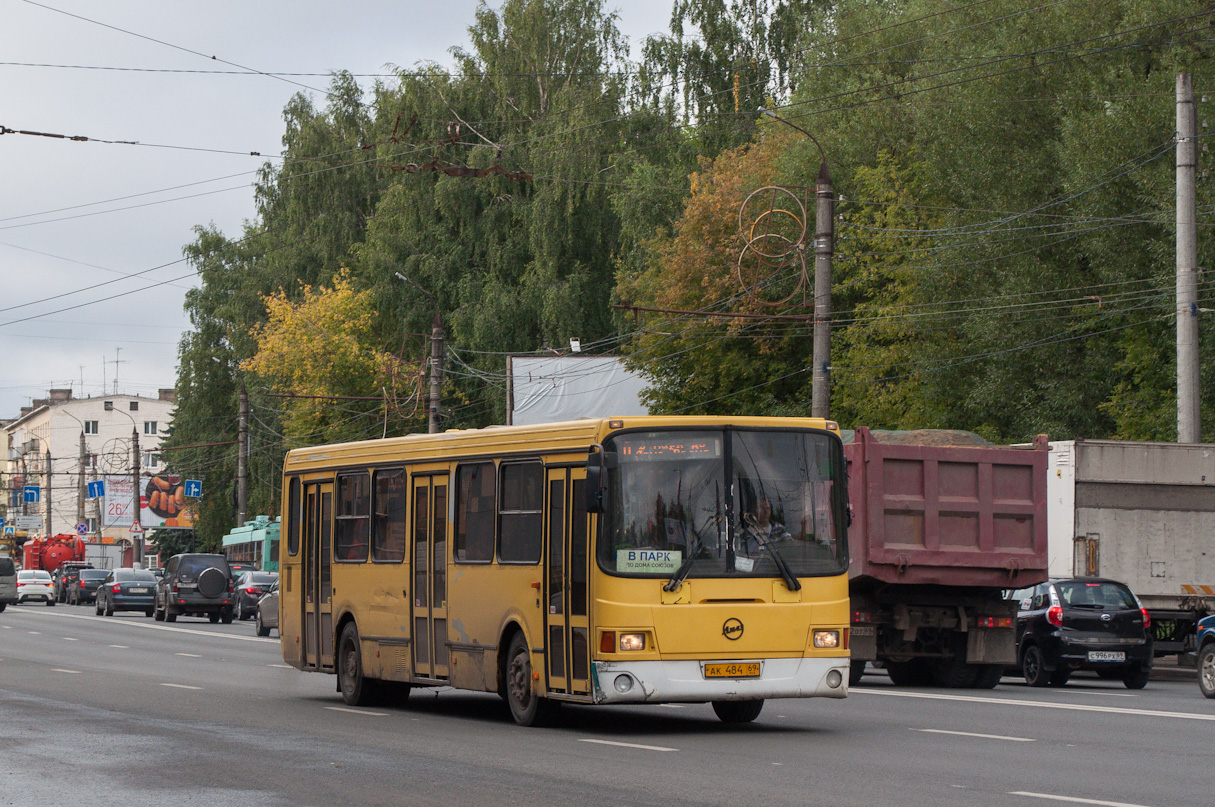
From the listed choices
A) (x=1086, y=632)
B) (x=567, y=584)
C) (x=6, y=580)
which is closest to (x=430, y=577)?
(x=567, y=584)

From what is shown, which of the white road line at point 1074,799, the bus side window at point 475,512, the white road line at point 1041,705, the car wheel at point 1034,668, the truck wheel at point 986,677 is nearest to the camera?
the white road line at point 1074,799

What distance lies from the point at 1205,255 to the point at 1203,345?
1.84 meters

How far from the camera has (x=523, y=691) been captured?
15281mm

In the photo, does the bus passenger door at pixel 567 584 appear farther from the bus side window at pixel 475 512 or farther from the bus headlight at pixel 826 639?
the bus headlight at pixel 826 639

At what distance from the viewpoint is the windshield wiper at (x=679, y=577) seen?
14203 mm

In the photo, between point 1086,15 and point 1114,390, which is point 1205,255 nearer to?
point 1114,390

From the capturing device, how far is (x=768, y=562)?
1452 centimetres

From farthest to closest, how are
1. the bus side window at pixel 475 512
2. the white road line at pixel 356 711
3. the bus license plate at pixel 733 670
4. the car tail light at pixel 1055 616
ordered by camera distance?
the car tail light at pixel 1055 616, the white road line at pixel 356 711, the bus side window at pixel 475 512, the bus license plate at pixel 733 670

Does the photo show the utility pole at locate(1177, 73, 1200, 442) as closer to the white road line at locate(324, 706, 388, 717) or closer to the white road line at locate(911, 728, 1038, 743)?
the white road line at locate(911, 728, 1038, 743)

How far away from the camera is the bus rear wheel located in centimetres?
1575

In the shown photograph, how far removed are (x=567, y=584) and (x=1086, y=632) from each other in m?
11.1

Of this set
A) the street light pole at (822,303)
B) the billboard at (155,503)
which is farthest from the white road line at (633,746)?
the billboard at (155,503)

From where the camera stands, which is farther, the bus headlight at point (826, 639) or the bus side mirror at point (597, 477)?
the bus headlight at point (826, 639)

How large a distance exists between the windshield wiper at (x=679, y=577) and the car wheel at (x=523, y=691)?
5.15 feet
